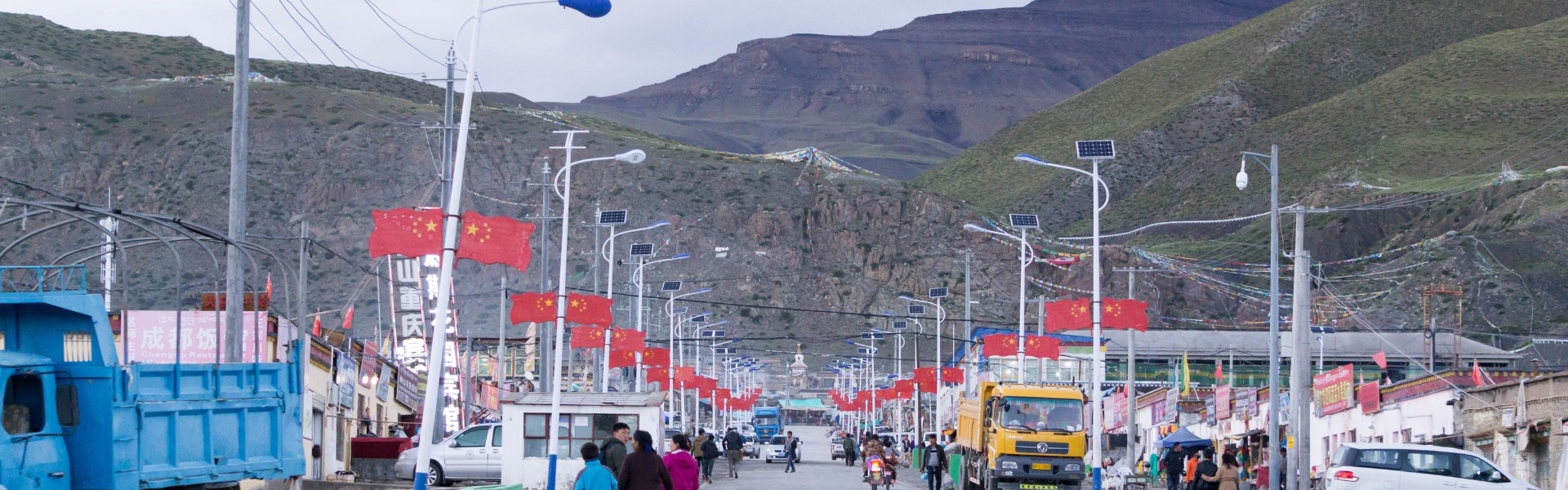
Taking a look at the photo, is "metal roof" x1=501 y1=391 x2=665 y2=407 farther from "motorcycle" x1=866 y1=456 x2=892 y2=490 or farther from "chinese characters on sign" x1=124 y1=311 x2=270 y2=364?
"motorcycle" x1=866 y1=456 x2=892 y2=490

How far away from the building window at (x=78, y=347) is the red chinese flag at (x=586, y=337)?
2362 cm

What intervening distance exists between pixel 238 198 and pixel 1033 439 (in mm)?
16722

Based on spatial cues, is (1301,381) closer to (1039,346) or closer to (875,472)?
(875,472)

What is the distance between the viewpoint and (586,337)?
126ft

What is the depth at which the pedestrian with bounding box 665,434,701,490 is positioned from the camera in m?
17.9

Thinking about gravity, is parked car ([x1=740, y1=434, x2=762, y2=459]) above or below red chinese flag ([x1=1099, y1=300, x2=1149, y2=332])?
below

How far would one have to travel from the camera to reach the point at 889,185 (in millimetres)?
144000

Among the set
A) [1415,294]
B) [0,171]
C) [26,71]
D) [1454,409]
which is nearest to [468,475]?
[1454,409]

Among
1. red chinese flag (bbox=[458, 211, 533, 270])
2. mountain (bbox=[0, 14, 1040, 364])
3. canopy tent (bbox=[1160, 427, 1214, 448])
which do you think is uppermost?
mountain (bbox=[0, 14, 1040, 364])

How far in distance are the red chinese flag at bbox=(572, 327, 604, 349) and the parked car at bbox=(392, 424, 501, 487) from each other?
7.03 metres

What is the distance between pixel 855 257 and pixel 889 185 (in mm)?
11637

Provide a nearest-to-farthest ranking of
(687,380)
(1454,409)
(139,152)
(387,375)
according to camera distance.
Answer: (1454,409) → (387,375) → (687,380) → (139,152)

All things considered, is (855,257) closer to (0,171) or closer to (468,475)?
(0,171)

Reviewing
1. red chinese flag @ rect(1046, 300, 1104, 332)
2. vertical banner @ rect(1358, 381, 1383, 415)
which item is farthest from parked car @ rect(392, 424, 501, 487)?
vertical banner @ rect(1358, 381, 1383, 415)
